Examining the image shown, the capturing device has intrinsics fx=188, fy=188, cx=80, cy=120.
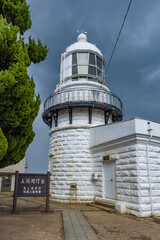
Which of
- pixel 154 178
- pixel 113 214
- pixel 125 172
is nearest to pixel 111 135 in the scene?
pixel 125 172

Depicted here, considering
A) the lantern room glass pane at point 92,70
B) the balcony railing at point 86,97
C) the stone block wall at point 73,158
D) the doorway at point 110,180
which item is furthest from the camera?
the lantern room glass pane at point 92,70

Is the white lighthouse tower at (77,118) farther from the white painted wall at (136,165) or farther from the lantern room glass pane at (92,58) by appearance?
the white painted wall at (136,165)

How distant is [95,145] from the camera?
1067 cm

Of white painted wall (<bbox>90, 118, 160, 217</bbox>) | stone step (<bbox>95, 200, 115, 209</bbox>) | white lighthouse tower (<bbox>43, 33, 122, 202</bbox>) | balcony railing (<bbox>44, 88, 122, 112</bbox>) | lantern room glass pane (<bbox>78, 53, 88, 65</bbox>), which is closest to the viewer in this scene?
white painted wall (<bbox>90, 118, 160, 217</bbox>)

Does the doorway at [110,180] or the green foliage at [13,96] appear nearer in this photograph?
the green foliage at [13,96]

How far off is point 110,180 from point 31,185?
3.84 metres

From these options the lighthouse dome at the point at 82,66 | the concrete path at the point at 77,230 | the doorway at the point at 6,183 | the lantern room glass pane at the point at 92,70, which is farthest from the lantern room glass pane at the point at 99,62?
the doorway at the point at 6,183

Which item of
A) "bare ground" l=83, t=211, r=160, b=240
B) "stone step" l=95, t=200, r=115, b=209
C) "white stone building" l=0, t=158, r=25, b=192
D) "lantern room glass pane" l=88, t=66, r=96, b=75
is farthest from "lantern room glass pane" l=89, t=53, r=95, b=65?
"white stone building" l=0, t=158, r=25, b=192

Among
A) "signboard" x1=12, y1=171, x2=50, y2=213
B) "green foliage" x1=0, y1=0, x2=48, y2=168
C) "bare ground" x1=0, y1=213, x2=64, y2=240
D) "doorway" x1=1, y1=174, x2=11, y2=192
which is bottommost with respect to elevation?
"doorway" x1=1, y1=174, x2=11, y2=192

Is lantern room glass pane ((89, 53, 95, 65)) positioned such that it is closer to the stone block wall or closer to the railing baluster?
the railing baluster

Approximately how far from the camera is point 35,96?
683 centimetres

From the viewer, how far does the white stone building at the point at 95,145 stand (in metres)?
7.83

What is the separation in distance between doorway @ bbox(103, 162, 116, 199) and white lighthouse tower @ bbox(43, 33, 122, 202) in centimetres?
92

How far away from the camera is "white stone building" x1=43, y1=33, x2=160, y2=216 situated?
7.83 meters
